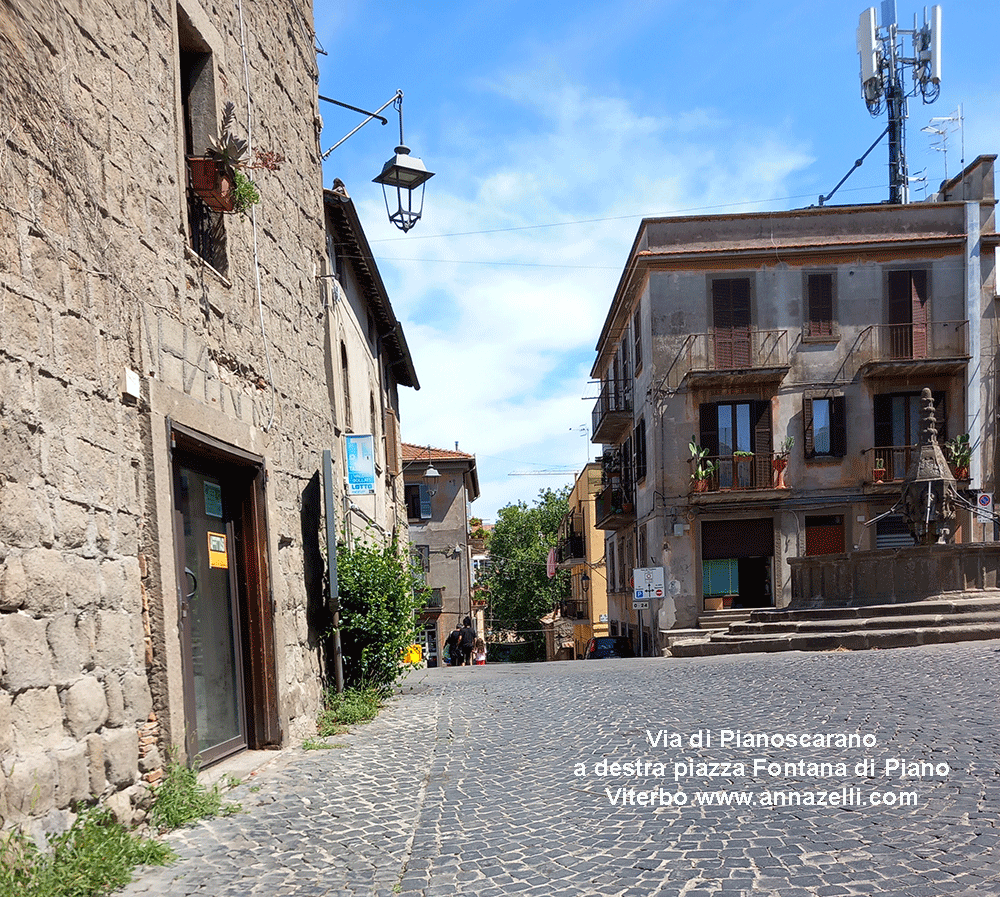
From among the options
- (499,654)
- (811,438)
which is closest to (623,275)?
(811,438)

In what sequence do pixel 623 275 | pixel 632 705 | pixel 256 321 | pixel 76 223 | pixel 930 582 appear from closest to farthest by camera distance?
1. pixel 76 223
2. pixel 256 321
3. pixel 632 705
4. pixel 930 582
5. pixel 623 275

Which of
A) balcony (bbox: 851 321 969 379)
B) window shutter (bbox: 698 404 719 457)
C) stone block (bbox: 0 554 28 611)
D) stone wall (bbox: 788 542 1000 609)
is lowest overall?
stone block (bbox: 0 554 28 611)

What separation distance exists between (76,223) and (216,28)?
3154 millimetres

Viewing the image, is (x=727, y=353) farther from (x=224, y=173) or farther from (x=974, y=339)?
(x=224, y=173)

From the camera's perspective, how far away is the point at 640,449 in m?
29.2

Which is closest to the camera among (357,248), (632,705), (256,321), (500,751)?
(500,751)

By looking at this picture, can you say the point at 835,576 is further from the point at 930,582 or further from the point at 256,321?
the point at 256,321

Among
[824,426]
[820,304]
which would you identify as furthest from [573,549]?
[820,304]

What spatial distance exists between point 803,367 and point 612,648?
34.0 ft

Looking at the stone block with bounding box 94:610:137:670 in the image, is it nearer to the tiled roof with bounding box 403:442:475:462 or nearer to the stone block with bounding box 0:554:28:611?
the stone block with bounding box 0:554:28:611

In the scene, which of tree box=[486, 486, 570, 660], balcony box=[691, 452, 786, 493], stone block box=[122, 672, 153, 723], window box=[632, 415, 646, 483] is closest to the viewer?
stone block box=[122, 672, 153, 723]

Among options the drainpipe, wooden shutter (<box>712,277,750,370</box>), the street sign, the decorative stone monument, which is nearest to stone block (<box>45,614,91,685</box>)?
the decorative stone monument

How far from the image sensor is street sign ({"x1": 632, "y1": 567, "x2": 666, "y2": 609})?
2311cm

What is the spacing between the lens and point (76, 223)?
4.45 meters
